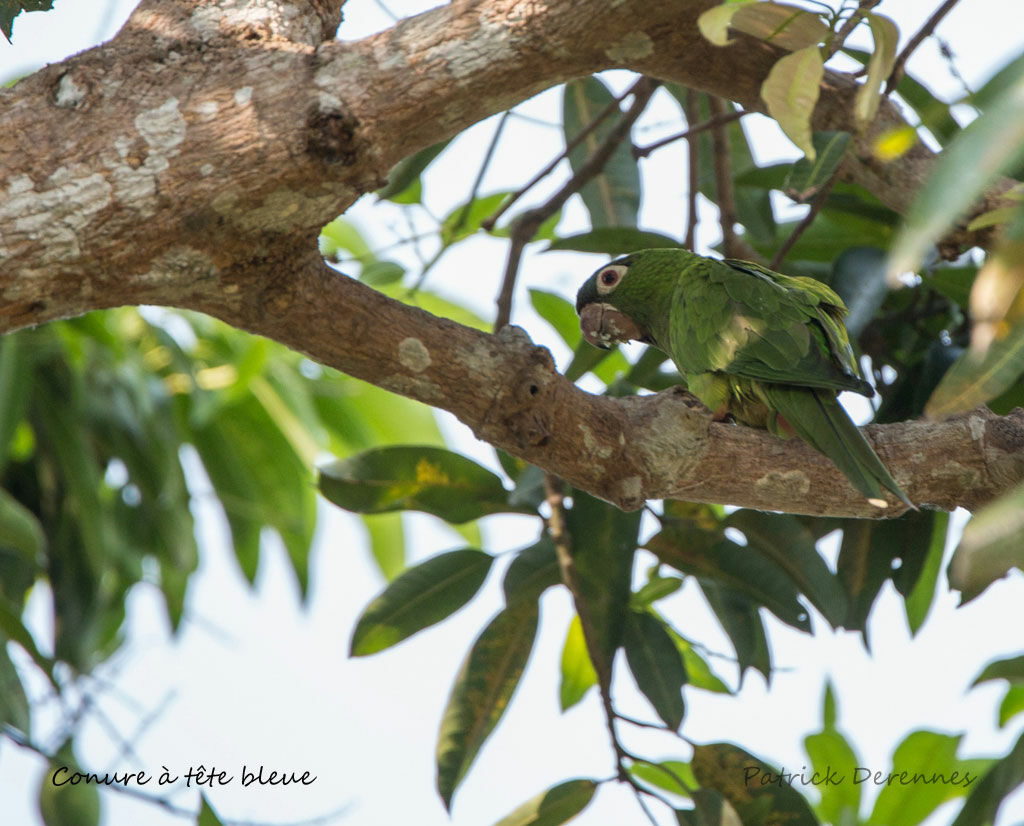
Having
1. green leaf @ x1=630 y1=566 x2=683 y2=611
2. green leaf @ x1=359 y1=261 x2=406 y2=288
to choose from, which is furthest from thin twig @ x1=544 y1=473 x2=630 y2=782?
green leaf @ x1=359 y1=261 x2=406 y2=288

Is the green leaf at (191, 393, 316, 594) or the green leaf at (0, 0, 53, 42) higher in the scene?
the green leaf at (191, 393, 316, 594)

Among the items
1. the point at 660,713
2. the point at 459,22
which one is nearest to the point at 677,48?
the point at 459,22

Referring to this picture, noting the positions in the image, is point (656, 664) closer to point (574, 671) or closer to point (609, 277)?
point (574, 671)

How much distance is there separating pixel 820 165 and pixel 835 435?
1.88 feet

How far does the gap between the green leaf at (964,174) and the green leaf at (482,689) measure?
191 centimetres

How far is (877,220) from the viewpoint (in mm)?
2709

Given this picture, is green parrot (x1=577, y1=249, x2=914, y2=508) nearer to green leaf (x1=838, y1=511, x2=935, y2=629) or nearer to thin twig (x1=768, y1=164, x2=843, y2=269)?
thin twig (x1=768, y1=164, x2=843, y2=269)

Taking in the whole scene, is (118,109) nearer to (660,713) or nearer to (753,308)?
(753,308)

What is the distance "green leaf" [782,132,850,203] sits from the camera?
6.57 feet

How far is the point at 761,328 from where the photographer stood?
2123 millimetres

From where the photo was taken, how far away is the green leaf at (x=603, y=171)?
292 centimetres

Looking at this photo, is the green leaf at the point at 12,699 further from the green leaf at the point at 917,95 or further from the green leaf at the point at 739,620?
the green leaf at the point at 917,95

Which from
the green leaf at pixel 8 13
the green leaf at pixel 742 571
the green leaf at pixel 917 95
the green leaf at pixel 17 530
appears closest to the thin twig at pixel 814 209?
the green leaf at pixel 917 95

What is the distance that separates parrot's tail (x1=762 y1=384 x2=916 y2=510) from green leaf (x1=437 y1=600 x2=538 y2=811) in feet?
2.78
